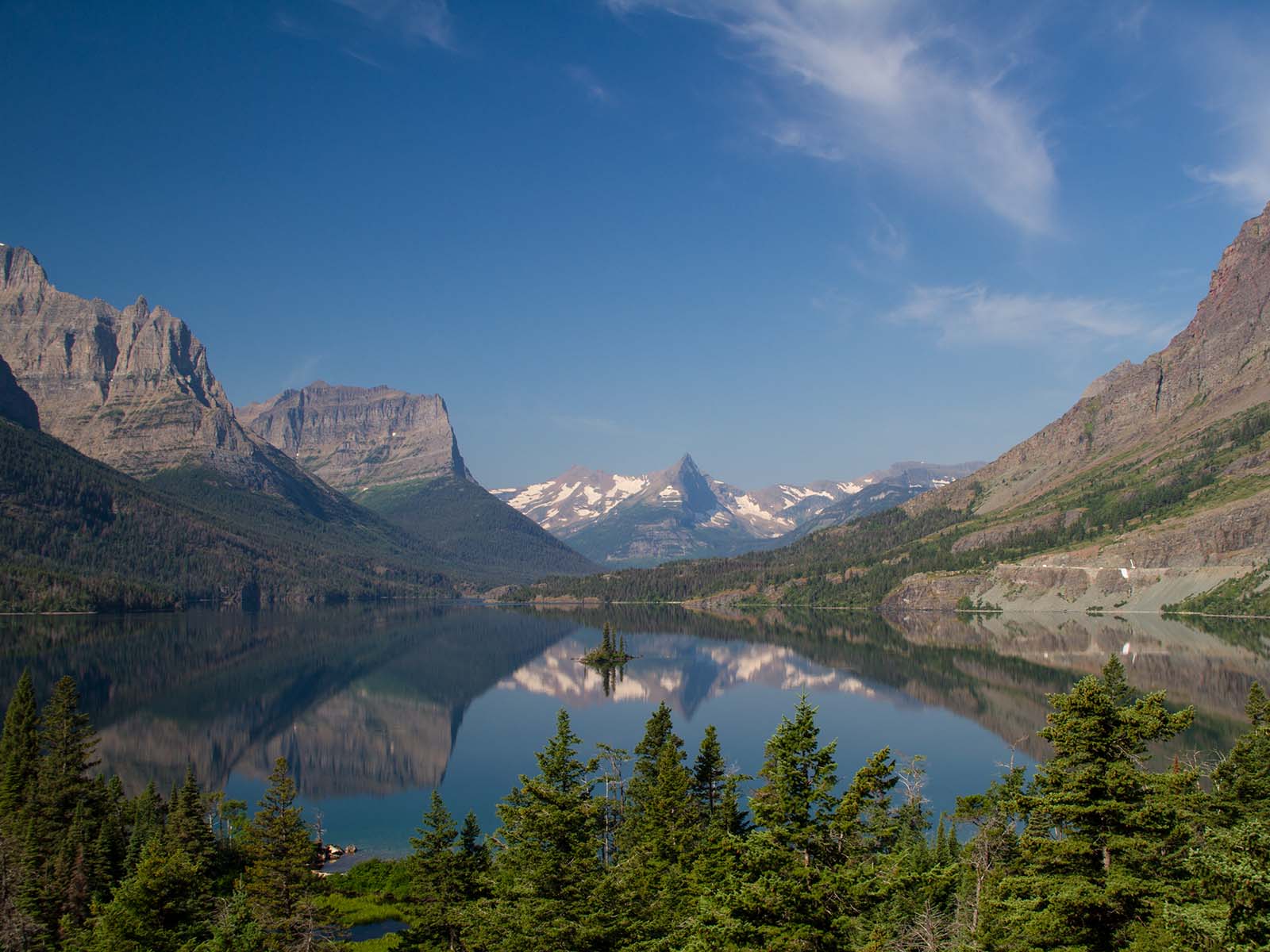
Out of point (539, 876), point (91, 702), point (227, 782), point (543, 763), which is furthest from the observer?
point (91, 702)

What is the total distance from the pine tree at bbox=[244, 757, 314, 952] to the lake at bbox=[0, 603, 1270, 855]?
24.3 metres

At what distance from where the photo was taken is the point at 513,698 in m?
133

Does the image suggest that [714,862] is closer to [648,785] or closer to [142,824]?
[648,785]

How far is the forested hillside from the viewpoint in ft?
61.5

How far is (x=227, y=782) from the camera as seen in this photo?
82625mm

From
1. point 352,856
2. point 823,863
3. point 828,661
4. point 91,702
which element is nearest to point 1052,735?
point 823,863

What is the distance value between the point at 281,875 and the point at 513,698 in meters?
94.5

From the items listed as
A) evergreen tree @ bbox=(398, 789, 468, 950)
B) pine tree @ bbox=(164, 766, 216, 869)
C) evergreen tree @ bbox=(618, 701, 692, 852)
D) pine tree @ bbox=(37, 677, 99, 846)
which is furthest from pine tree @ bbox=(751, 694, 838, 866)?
pine tree @ bbox=(37, 677, 99, 846)

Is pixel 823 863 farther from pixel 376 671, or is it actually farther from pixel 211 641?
pixel 211 641

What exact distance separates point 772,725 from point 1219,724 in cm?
4371

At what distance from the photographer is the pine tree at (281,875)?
37719 mm

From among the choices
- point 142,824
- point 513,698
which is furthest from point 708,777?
point 513,698

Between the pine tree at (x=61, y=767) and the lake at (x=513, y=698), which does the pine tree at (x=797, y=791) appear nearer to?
the lake at (x=513, y=698)

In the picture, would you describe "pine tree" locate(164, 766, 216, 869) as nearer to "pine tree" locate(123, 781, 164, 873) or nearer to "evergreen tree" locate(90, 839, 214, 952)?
"pine tree" locate(123, 781, 164, 873)
